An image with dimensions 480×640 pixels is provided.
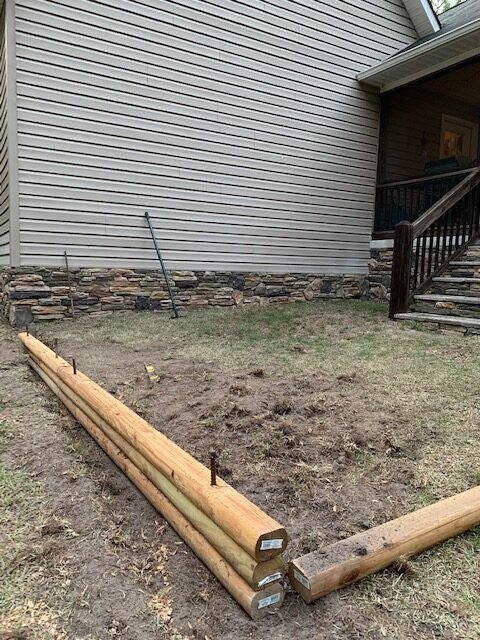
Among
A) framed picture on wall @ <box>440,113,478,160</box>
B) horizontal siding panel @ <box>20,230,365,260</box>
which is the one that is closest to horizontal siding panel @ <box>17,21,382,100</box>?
horizontal siding panel @ <box>20,230,365,260</box>

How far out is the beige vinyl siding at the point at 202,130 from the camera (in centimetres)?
512

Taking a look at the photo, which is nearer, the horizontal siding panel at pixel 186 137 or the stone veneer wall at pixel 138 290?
the horizontal siding panel at pixel 186 137

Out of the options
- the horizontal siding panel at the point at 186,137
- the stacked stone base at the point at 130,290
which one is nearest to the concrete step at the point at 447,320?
the stacked stone base at the point at 130,290

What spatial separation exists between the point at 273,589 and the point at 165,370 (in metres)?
2.41

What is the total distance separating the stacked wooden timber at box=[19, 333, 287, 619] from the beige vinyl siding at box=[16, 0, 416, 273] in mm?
3687

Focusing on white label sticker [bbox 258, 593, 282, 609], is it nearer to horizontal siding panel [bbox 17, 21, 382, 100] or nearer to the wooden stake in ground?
the wooden stake in ground

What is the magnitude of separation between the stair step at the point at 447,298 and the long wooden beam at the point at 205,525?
151 inches

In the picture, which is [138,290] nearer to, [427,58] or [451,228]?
[451,228]

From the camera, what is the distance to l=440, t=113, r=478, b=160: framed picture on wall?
923 cm

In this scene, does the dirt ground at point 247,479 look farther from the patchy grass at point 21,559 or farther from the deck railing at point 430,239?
the deck railing at point 430,239

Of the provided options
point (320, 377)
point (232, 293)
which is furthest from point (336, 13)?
point (320, 377)

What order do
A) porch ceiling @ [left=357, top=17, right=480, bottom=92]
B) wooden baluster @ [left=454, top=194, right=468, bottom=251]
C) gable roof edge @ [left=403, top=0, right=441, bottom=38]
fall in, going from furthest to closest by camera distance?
gable roof edge @ [left=403, top=0, right=441, bottom=38]
porch ceiling @ [left=357, top=17, right=480, bottom=92]
wooden baluster @ [left=454, top=194, right=468, bottom=251]

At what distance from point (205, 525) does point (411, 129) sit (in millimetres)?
8889

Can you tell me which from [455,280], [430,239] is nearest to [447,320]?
[455,280]
